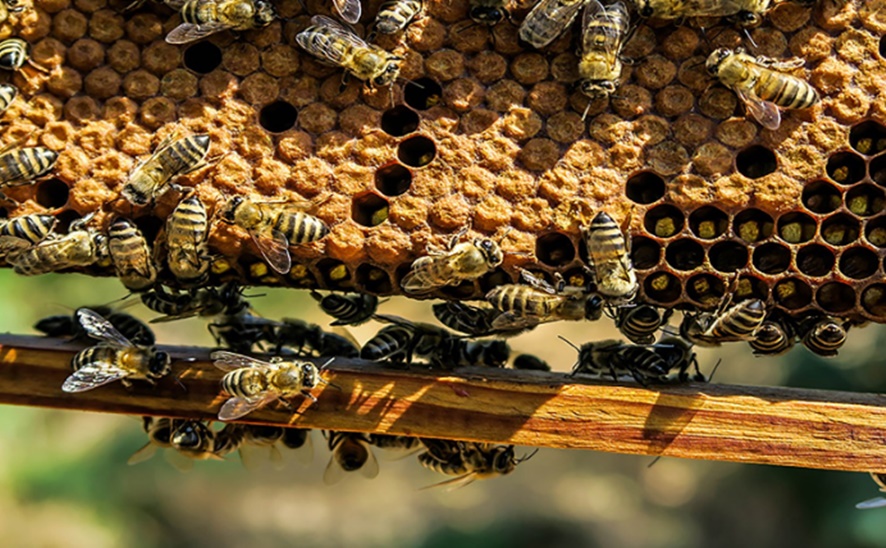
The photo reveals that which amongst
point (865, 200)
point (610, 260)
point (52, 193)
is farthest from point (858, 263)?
point (52, 193)

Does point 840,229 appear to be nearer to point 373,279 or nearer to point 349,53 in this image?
point 373,279

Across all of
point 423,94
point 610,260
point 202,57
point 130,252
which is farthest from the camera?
point 202,57

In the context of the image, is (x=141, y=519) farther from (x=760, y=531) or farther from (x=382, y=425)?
(x=382, y=425)

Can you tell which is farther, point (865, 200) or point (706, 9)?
point (865, 200)

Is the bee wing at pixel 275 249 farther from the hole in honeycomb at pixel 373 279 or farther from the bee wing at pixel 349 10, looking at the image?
the bee wing at pixel 349 10

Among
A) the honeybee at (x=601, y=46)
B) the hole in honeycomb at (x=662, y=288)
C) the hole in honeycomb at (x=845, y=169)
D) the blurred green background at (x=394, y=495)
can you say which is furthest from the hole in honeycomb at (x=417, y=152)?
the blurred green background at (x=394, y=495)

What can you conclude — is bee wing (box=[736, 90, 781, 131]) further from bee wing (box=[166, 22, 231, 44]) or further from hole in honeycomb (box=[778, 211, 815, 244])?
bee wing (box=[166, 22, 231, 44])

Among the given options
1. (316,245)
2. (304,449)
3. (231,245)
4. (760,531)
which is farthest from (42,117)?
(760,531)
